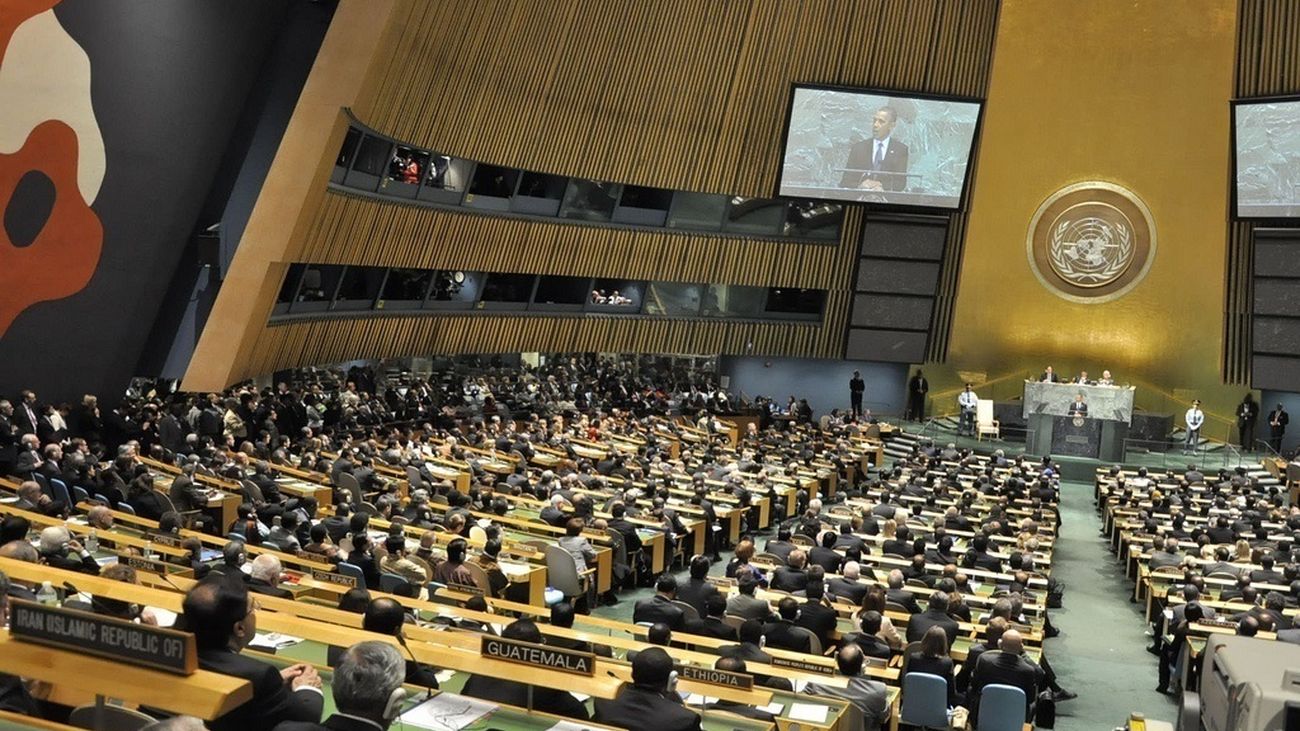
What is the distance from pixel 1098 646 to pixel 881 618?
16.5ft

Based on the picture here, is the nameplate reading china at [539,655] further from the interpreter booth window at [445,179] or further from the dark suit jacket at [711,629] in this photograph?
the interpreter booth window at [445,179]

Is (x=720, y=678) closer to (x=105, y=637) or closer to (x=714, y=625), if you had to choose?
(x=105, y=637)

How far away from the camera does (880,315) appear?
98.7ft

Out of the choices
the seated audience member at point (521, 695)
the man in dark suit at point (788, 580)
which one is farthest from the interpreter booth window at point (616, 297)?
the seated audience member at point (521, 695)

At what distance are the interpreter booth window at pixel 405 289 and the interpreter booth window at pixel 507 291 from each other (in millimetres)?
1753

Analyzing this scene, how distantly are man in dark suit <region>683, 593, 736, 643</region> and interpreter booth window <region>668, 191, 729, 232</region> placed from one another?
2109cm

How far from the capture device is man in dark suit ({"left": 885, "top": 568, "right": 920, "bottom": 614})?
10.7 meters

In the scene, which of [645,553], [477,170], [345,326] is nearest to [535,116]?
[477,170]

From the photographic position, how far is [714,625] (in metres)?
9.14

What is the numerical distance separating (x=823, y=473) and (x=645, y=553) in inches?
288

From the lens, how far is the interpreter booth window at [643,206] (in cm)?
2906

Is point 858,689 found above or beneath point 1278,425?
beneath

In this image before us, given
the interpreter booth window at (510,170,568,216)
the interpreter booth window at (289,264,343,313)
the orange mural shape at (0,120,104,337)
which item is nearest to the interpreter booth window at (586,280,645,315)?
the interpreter booth window at (510,170,568,216)

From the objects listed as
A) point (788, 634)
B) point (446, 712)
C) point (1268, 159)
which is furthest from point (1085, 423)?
point (446, 712)
